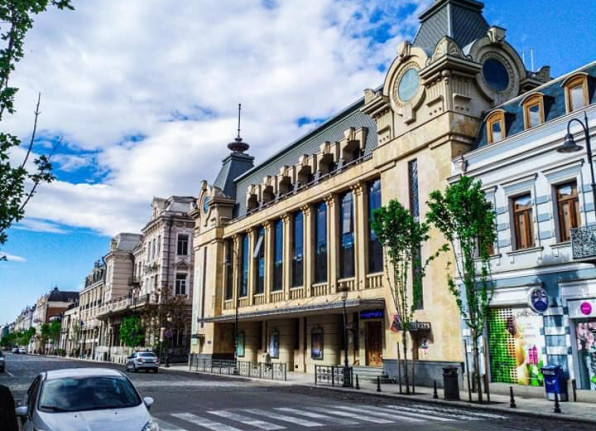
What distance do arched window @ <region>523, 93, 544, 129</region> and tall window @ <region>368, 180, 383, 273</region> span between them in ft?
33.3

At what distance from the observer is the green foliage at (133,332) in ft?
193

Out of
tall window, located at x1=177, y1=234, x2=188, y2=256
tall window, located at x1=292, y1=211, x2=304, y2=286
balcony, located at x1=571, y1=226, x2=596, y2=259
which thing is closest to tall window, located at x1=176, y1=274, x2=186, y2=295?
tall window, located at x1=177, y1=234, x2=188, y2=256

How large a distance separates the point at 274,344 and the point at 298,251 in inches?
291

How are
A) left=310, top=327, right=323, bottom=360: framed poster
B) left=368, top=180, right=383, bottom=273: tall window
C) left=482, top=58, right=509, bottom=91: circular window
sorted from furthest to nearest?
left=310, top=327, right=323, bottom=360: framed poster < left=368, top=180, right=383, bottom=273: tall window < left=482, top=58, right=509, bottom=91: circular window

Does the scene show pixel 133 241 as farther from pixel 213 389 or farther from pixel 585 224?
pixel 585 224

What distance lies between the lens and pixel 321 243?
3759 centimetres

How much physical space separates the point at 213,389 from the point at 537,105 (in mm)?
18052

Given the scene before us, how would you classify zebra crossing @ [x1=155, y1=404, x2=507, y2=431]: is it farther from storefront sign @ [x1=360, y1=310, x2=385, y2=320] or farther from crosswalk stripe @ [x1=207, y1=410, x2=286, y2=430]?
storefront sign @ [x1=360, y1=310, x2=385, y2=320]

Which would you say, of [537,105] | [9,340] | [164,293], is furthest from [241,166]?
[9,340]

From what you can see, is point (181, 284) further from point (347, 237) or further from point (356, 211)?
point (356, 211)

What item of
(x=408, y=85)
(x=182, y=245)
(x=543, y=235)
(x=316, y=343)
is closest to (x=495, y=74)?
(x=408, y=85)

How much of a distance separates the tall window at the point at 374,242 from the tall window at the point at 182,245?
35.9 metres

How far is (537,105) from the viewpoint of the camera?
23.3 m

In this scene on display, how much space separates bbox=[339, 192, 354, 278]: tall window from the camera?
112 feet
